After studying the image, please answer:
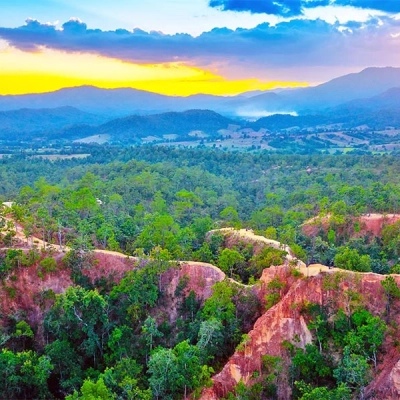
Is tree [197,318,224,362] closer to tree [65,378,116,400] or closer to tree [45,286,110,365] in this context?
tree [65,378,116,400]

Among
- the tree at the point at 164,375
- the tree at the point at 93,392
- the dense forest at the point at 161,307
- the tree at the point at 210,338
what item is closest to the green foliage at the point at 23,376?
the dense forest at the point at 161,307

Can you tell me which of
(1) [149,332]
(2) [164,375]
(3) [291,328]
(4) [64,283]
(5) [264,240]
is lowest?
(2) [164,375]

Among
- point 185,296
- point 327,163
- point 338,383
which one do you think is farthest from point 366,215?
point 327,163

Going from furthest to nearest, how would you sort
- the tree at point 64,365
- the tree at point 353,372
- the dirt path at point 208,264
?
the dirt path at point 208,264 → the tree at point 64,365 → the tree at point 353,372

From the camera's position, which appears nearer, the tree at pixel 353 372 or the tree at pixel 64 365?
the tree at pixel 353 372

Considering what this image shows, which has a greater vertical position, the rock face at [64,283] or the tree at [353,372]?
the rock face at [64,283]

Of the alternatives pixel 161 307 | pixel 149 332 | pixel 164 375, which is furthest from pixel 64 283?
pixel 164 375

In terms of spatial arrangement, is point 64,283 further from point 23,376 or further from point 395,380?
point 395,380

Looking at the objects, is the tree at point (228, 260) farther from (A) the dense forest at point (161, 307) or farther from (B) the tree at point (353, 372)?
(B) the tree at point (353, 372)
